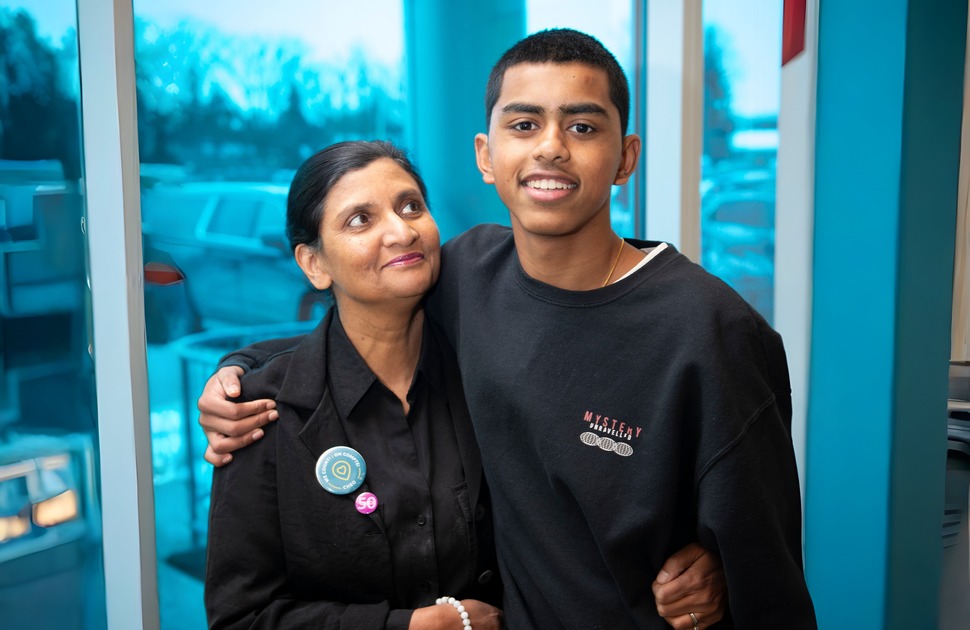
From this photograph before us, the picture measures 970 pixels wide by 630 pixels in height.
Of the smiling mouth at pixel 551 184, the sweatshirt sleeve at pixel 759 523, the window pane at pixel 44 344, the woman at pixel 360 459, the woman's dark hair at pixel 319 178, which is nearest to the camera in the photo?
the sweatshirt sleeve at pixel 759 523

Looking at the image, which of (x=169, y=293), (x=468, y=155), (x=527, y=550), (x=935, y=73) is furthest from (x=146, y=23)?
(x=935, y=73)

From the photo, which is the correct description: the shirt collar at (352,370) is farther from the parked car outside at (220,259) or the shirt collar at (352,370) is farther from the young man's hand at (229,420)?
the parked car outside at (220,259)

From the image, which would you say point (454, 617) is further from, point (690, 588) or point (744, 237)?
point (744, 237)

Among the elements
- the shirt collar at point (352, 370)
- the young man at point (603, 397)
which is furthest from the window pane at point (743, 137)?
the shirt collar at point (352, 370)

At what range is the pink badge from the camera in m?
1.47

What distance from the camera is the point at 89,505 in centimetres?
200

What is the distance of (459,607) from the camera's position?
149 cm

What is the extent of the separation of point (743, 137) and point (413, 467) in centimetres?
170

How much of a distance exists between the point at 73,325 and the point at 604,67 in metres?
1.35

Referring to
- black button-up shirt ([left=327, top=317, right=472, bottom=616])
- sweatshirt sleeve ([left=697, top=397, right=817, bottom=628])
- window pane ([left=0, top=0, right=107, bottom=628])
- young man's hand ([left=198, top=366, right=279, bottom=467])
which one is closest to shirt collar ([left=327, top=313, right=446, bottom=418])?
black button-up shirt ([left=327, top=317, right=472, bottom=616])

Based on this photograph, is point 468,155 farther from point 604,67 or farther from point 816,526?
point 816,526

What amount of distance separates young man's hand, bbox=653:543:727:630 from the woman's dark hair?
844 millimetres

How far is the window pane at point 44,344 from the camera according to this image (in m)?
1.84

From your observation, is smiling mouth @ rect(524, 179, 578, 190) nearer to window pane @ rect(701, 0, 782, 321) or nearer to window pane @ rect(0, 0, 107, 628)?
window pane @ rect(0, 0, 107, 628)
